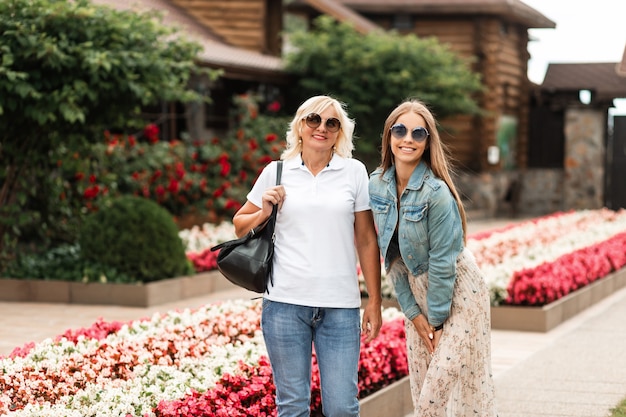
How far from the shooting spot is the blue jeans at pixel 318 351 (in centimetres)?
489

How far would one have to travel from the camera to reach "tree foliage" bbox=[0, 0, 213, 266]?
11383 mm

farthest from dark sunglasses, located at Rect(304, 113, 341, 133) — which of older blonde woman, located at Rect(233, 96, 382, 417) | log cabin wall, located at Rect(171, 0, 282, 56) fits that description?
log cabin wall, located at Rect(171, 0, 282, 56)

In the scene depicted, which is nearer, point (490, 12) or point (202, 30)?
point (202, 30)

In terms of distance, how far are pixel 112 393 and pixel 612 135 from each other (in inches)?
1030

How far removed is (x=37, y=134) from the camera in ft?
41.6

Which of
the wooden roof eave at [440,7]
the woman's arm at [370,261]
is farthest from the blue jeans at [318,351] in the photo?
the wooden roof eave at [440,7]

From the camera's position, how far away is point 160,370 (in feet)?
21.4

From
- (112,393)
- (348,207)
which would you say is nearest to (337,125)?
(348,207)

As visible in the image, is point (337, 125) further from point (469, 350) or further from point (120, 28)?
point (120, 28)

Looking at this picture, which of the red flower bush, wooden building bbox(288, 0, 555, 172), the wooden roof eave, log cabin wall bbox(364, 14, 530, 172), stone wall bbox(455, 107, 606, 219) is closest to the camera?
the red flower bush

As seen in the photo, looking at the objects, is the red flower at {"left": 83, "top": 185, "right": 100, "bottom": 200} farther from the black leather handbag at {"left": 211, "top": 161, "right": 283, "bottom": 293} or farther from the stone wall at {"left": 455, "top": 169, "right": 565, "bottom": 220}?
the stone wall at {"left": 455, "top": 169, "right": 565, "bottom": 220}

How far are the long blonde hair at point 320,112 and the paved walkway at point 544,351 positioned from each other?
277cm

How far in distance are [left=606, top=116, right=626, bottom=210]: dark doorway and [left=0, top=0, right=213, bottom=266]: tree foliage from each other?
19264 mm

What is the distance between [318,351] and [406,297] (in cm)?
48
